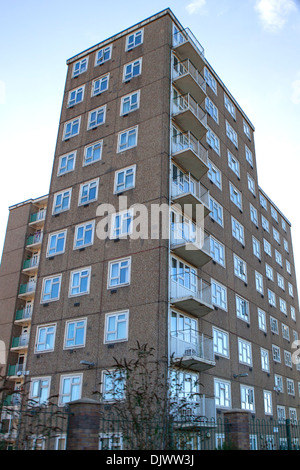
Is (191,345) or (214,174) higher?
(214,174)

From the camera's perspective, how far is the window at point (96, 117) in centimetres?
2748

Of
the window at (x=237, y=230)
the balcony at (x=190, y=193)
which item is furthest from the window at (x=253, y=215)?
the balcony at (x=190, y=193)

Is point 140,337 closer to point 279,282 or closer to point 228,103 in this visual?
point 228,103

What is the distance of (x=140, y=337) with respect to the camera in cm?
2012

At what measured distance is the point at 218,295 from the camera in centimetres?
2514

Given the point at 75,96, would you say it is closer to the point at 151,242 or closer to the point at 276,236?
the point at 151,242

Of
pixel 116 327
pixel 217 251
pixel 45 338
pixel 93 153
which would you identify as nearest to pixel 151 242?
pixel 116 327

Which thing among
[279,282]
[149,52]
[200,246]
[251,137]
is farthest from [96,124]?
[279,282]

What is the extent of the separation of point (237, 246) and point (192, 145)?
7.23 meters

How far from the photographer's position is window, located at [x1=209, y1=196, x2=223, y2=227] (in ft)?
88.2

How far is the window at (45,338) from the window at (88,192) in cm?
666

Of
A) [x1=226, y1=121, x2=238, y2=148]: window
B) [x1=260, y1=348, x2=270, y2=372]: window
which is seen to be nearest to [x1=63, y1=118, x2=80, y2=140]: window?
[x1=226, y1=121, x2=238, y2=148]: window

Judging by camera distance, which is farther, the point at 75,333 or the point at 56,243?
the point at 56,243

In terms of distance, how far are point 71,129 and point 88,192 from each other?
5406 mm
